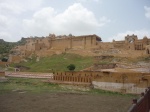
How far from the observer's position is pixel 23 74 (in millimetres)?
36312

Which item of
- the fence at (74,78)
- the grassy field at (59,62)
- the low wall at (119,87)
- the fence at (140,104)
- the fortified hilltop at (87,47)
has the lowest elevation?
the low wall at (119,87)

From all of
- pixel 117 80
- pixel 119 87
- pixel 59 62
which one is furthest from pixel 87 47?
pixel 119 87

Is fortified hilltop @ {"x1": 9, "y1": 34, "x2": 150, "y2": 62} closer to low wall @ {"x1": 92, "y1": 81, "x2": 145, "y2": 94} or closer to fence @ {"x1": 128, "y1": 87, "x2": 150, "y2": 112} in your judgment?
low wall @ {"x1": 92, "y1": 81, "x2": 145, "y2": 94}

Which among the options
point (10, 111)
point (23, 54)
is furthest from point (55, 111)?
point (23, 54)

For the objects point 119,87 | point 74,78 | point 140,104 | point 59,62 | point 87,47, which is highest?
point 87,47

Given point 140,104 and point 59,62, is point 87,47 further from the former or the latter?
point 140,104

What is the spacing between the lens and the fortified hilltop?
4751 centimetres

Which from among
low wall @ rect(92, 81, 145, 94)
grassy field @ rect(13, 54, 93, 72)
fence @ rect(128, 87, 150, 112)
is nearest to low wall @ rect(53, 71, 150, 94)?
A: low wall @ rect(92, 81, 145, 94)

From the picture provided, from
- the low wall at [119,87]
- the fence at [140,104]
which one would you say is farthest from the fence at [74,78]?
the fence at [140,104]

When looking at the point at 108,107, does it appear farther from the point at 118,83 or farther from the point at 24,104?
the point at 118,83

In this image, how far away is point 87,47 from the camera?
183ft

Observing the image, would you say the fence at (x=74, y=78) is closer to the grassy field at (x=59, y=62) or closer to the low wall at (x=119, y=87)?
the low wall at (x=119, y=87)

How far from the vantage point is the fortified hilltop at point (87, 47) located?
156 ft

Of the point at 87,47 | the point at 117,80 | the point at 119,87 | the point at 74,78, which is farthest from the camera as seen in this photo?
the point at 87,47
